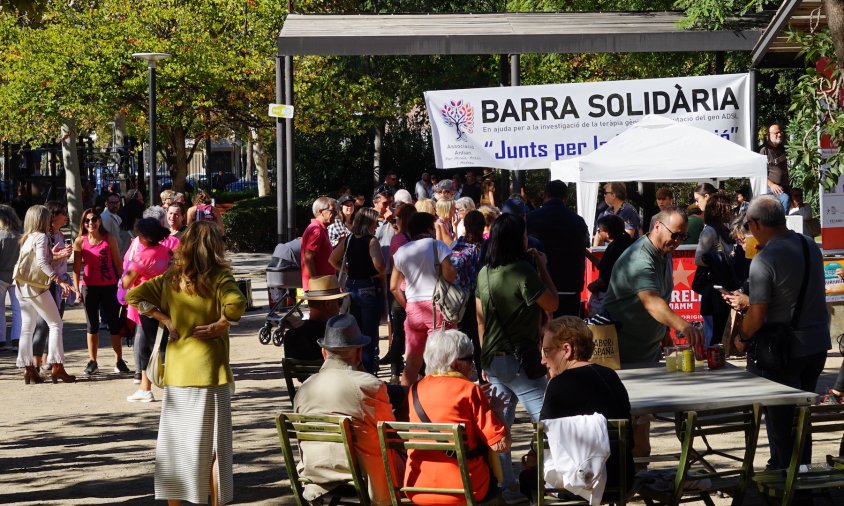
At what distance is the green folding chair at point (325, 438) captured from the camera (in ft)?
19.6

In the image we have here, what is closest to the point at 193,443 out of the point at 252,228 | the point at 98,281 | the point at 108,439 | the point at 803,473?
the point at 108,439

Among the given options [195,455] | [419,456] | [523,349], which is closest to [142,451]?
[195,455]

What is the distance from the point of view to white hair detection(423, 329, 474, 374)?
6.06 m

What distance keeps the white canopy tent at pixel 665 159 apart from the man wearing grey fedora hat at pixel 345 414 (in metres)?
7.98

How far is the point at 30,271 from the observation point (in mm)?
12219

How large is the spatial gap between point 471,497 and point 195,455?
206 centimetres

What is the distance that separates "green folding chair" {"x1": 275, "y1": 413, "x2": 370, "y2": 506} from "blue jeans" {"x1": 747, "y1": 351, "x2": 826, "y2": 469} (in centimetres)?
247

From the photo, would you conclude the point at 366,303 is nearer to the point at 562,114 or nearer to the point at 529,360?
the point at 529,360

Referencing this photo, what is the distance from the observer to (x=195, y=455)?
7.12 meters

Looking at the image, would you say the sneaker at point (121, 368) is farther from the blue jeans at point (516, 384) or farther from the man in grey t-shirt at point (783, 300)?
the man in grey t-shirt at point (783, 300)

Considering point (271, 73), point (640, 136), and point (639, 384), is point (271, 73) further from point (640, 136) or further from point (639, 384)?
point (639, 384)

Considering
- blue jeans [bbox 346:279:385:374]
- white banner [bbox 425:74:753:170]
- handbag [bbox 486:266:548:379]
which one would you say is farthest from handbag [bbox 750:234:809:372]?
white banner [bbox 425:74:753:170]

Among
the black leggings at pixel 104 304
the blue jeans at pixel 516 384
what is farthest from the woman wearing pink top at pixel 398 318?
the blue jeans at pixel 516 384

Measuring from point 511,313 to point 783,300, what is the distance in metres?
1.59
